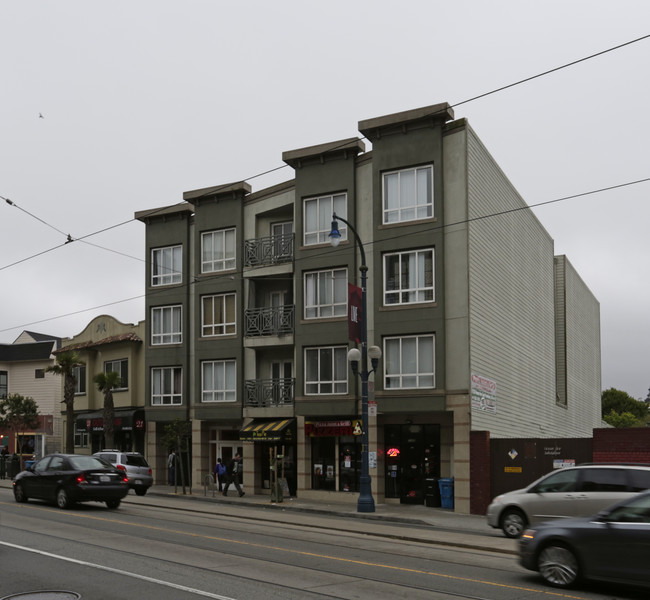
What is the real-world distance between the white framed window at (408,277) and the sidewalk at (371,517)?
23.6ft

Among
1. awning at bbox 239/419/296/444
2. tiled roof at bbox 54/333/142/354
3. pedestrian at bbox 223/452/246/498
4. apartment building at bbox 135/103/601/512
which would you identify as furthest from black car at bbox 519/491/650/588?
tiled roof at bbox 54/333/142/354

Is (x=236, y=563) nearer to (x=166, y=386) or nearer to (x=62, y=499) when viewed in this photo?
(x=62, y=499)

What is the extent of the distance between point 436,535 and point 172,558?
24.4 feet

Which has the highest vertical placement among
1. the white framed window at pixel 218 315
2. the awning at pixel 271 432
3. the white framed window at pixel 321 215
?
the white framed window at pixel 321 215

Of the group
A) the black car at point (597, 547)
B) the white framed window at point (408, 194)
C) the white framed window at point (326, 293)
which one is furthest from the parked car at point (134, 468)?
the black car at point (597, 547)

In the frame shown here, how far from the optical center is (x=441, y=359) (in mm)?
27938

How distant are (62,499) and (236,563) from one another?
1057 centimetres

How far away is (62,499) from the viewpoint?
21.9 metres

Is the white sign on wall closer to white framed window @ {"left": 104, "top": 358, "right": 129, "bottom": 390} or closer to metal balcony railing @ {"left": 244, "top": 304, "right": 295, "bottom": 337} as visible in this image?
metal balcony railing @ {"left": 244, "top": 304, "right": 295, "bottom": 337}

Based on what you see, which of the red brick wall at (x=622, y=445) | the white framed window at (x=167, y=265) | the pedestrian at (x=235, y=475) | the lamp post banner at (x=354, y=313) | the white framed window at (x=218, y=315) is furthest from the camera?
the white framed window at (x=167, y=265)

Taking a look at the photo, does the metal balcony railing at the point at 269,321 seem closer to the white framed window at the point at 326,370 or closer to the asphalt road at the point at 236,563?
the white framed window at the point at 326,370

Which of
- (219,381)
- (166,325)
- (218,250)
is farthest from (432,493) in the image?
(166,325)

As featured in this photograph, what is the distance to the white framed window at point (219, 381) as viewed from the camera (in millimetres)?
35188

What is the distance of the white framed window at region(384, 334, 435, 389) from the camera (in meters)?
28.4
